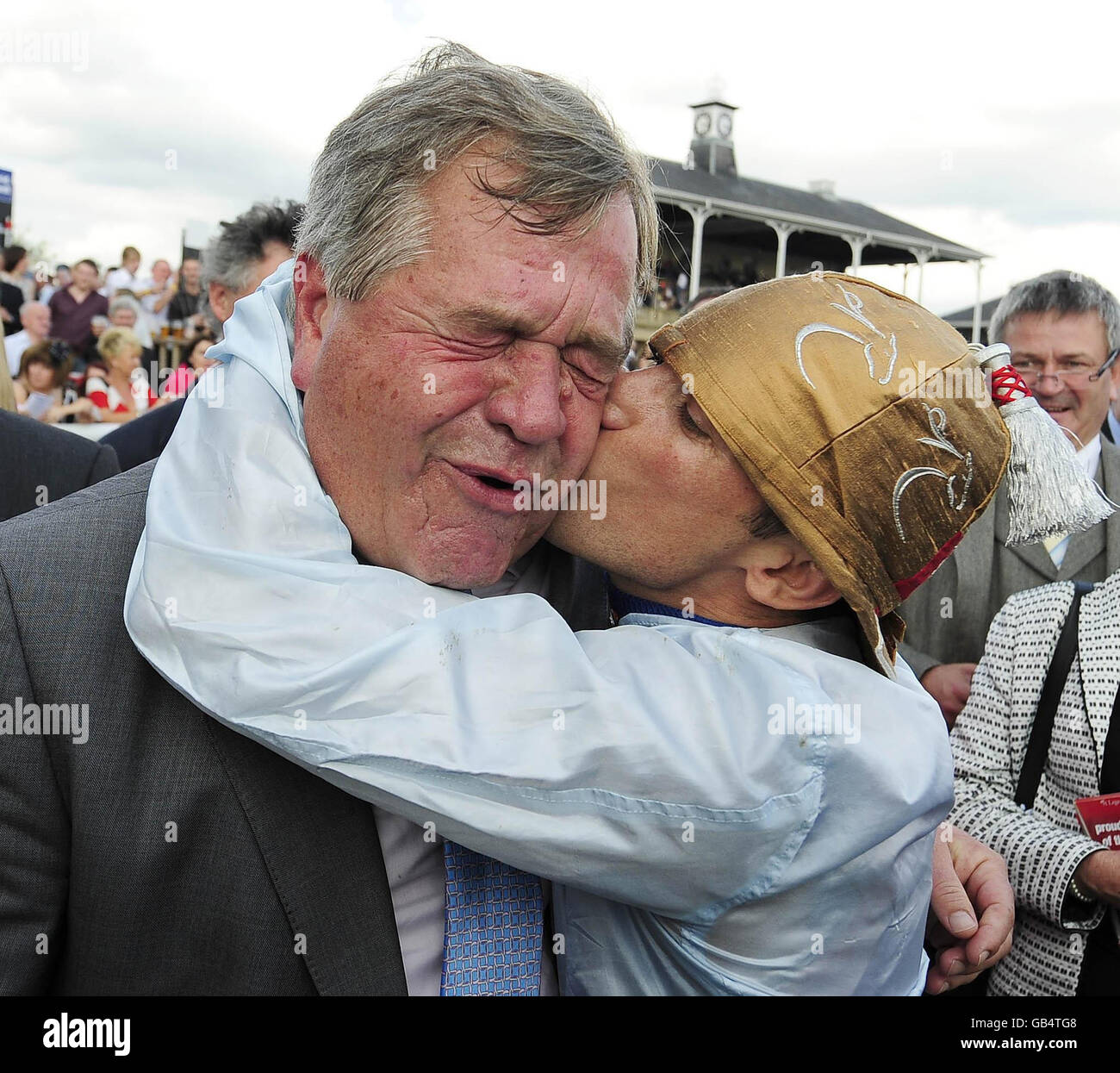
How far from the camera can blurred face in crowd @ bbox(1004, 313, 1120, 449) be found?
439cm

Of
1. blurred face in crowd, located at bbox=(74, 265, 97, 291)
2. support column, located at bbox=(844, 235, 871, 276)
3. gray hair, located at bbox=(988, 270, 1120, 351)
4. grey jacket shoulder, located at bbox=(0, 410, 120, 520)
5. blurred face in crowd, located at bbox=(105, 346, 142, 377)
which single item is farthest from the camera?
support column, located at bbox=(844, 235, 871, 276)

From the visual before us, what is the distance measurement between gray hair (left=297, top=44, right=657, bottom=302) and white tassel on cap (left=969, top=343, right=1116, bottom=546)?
2.36 ft

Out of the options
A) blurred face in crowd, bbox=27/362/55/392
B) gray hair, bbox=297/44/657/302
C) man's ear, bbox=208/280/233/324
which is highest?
blurred face in crowd, bbox=27/362/55/392

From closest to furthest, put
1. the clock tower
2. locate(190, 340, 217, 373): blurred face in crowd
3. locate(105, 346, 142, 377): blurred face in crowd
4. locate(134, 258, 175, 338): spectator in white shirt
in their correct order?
locate(105, 346, 142, 377): blurred face in crowd < locate(190, 340, 217, 373): blurred face in crowd < locate(134, 258, 175, 338): spectator in white shirt < the clock tower

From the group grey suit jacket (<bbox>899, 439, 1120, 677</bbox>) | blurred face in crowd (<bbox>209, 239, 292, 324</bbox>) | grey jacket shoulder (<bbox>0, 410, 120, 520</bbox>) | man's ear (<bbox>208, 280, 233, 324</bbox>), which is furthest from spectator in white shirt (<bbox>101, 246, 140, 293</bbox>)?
grey suit jacket (<bbox>899, 439, 1120, 677</bbox>)

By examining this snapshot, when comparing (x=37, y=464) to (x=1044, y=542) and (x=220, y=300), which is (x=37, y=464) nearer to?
(x=220, y=300)

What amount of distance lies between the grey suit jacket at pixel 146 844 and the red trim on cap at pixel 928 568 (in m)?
0.95

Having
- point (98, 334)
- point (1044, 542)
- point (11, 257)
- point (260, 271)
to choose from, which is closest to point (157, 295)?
point (98, 334)

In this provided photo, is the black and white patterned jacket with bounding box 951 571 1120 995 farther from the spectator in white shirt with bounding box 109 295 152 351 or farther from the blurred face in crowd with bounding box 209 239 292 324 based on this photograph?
the spectator in white shirt with bounding box 109 295 152 351

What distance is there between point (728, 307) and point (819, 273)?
0.18 meters

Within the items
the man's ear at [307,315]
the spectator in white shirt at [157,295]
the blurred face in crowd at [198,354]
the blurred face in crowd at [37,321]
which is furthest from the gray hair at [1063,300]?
the spectator in white shirt at [157,295]

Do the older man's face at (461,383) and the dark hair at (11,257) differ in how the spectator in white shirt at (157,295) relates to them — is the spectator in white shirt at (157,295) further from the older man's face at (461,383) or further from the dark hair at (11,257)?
the older man's face at (461,383)

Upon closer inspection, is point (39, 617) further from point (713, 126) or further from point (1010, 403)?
point (713, 126)

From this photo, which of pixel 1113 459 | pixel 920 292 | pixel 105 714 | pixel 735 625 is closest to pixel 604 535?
pixel 735 625
